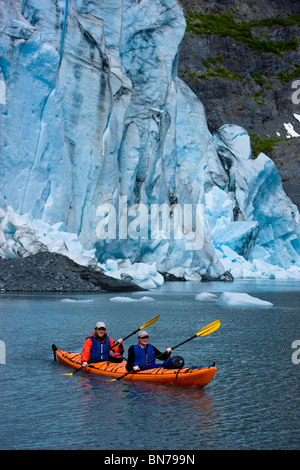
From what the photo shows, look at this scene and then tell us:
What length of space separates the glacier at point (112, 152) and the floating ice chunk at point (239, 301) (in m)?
6.75

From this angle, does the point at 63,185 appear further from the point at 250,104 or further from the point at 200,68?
the point at 200,68

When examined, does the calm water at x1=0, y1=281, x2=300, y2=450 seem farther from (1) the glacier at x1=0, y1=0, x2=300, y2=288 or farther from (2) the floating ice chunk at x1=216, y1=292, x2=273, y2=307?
(1) the glacier at x1=0, y1=0, x2=300, y2=288

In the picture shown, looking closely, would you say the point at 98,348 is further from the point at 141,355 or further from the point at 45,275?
the point at 45,275

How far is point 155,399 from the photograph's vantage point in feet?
20.0

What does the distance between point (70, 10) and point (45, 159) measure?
695cm

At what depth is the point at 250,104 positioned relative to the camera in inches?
2896

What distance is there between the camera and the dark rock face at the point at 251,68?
68812mm

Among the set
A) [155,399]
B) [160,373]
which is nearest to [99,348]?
[160,373]

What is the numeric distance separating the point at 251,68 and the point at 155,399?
87689 mm

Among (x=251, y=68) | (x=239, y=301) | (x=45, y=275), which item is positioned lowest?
(x=239, y=301)

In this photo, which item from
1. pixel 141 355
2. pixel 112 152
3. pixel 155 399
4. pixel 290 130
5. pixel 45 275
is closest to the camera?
pixel 155 399

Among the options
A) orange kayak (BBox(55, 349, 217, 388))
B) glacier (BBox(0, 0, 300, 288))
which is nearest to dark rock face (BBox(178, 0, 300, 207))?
glacier (BBox(0, 0, 300, 288))

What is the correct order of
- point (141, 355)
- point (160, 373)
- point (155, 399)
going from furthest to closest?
point (141, 355) < point (160, 373) < point (155, 399)

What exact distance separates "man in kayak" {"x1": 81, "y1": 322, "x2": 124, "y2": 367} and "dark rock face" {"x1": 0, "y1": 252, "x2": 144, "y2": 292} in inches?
494
